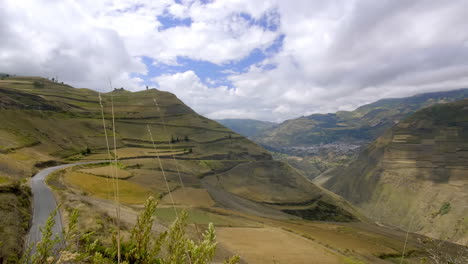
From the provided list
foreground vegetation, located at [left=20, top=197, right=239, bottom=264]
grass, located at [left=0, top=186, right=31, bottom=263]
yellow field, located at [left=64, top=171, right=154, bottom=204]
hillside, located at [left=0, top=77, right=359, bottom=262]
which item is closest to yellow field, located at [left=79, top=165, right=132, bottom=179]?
hillside, located at [left=0, top=77, right=359, bottom=262]

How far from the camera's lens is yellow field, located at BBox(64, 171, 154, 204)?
42.4 m

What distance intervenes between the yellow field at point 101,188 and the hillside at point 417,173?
9934cm

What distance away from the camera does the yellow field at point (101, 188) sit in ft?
139

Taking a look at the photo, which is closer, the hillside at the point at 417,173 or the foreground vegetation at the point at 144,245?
the foreground vegetation at the point at 144,245

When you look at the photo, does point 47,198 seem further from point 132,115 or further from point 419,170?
point 419,170

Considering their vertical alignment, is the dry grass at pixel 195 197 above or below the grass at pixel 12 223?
below

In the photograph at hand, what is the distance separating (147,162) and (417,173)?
130 meters

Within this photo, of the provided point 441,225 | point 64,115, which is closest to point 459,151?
point 441,225

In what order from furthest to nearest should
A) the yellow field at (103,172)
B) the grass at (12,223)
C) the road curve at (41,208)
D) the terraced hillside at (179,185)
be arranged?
the yellow field at (103,172)
the terraced hillside at (179,185)
the road curve at (41,208)
the grass at (12,223)

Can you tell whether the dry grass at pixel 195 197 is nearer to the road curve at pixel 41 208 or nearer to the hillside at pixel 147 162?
the hillside at pixel 147 162

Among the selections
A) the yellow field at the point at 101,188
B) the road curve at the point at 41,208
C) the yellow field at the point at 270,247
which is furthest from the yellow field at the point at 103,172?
the yellow field at the point at 270,247

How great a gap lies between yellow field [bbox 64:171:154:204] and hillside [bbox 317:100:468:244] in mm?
99339

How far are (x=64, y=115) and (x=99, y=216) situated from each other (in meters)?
98.0

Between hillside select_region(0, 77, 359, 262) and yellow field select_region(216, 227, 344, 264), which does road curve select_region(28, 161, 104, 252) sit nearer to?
hillside select_region(0, 77, 359, 262)
